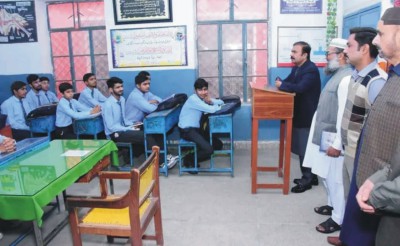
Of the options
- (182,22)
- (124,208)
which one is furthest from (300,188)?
(182,22)

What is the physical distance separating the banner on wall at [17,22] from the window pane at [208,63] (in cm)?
275

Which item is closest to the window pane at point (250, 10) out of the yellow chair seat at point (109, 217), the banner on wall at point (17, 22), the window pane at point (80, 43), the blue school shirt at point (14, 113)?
the window pane at point (80, 43)

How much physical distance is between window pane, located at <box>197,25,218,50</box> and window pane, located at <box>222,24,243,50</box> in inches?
4.8

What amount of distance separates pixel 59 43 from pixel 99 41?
707mm

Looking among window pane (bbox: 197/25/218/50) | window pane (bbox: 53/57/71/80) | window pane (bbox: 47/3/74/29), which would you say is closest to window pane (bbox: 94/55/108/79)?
window pane (bbox: 53/57/71/80)

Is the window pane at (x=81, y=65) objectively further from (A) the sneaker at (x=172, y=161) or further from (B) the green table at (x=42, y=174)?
(B) the green table at (x=42, y=174)

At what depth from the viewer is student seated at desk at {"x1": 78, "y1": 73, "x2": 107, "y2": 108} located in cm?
495

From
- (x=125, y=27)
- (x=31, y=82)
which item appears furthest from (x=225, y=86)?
Result: (x=31, y=82)

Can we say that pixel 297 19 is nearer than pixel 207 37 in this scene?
Yes

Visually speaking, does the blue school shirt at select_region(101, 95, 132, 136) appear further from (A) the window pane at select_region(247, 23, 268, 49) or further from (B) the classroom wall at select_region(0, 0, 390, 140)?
(A) the window pane at select_region(247, 23, 268, 49)

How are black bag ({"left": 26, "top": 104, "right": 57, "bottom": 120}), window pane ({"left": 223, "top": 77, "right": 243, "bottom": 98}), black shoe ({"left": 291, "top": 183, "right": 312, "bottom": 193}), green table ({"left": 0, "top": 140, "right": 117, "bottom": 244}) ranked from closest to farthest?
green table ({"left": 0, "top": 140, "right": 117, "bottom": 244}), black shoe ({"left": 291, "top": 183, "right": 312, "bottom": 193}), black bag ({"left": 26, "top": 104, "right": 57, "bottom": 120}), window pane ({"left": 223, "top": 77, "right": 243, "bottom": 98})

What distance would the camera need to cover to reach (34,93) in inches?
203

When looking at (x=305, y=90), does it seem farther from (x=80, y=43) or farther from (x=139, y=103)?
(x=80, y=43)

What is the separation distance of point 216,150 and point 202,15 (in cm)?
212
